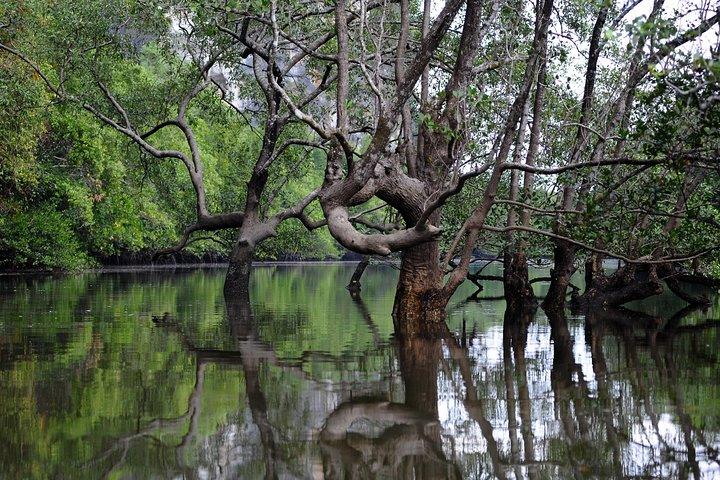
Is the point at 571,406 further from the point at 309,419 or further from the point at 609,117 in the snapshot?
the point at 609,117

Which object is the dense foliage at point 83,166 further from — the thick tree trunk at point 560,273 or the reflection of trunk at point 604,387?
the reflection of trunk at point 604,387

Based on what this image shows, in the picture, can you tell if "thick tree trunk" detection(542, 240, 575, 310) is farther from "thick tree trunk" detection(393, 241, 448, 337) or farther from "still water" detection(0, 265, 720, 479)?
"still water" detection(0, 265, 720, 479)

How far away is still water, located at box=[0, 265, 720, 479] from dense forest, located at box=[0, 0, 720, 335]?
2289mm

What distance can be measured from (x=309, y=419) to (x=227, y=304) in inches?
612

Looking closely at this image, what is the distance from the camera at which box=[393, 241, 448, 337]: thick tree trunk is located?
1770cm

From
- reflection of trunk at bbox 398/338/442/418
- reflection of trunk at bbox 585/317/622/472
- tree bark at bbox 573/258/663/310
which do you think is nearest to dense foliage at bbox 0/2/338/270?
tree bark at bbox 573/258/663/310

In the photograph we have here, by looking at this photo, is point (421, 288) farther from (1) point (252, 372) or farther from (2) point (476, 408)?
(2) point (476, 408)

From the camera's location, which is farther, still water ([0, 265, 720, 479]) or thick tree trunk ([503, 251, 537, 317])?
thick tree trunk ([503, 251, 537, 317])

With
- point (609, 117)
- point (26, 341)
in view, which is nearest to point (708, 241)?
point (609, 117)

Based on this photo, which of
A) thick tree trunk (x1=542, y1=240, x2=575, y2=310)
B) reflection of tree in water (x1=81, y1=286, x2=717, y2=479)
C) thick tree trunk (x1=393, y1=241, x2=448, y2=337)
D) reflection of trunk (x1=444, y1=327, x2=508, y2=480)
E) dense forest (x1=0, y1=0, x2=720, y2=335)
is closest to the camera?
reflection of tree in water (x1=81, y1=286, x2=717, y2=479)

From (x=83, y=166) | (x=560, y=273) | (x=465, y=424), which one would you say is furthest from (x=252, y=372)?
(x=83, y=166)

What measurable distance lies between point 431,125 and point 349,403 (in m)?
7.93

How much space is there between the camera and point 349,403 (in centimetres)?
784

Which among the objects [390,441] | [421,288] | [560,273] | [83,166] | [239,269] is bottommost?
[390,441]
